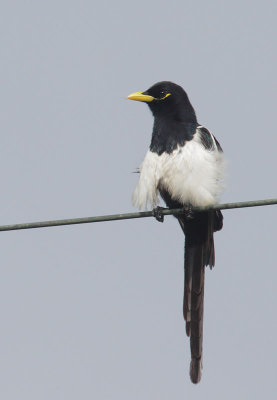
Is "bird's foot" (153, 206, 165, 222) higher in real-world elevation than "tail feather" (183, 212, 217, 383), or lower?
higher

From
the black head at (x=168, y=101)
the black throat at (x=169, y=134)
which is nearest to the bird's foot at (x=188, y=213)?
the black throat at (x=169, y=134)

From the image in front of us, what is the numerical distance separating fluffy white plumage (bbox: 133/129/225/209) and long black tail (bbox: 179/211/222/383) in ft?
1.48

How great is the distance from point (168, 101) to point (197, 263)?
5.29 ft

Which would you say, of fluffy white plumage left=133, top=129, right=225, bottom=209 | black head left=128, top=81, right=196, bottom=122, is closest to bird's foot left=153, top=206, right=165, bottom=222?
fluffy white plumage left=133, top=129, right=225, bottom=209

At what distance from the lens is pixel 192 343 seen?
855 cm

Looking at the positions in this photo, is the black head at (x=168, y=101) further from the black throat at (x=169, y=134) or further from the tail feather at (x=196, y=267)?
the tail feather at (x=196, y=267)

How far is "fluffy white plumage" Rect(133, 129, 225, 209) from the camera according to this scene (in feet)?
26.6

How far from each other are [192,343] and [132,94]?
2.55 m

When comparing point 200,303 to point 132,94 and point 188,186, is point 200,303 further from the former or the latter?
point 132,94

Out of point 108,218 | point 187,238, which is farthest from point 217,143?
point 108,218

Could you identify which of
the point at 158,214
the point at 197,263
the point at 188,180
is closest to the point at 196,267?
the point at 197,263

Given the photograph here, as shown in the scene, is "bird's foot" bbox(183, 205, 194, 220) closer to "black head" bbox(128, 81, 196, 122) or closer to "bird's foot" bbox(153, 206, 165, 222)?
"bird's foot" bbox(153, 206, 165, 222)

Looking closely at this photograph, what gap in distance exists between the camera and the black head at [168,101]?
29.2ft

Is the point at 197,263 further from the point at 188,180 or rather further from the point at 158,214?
the point at 188,180
